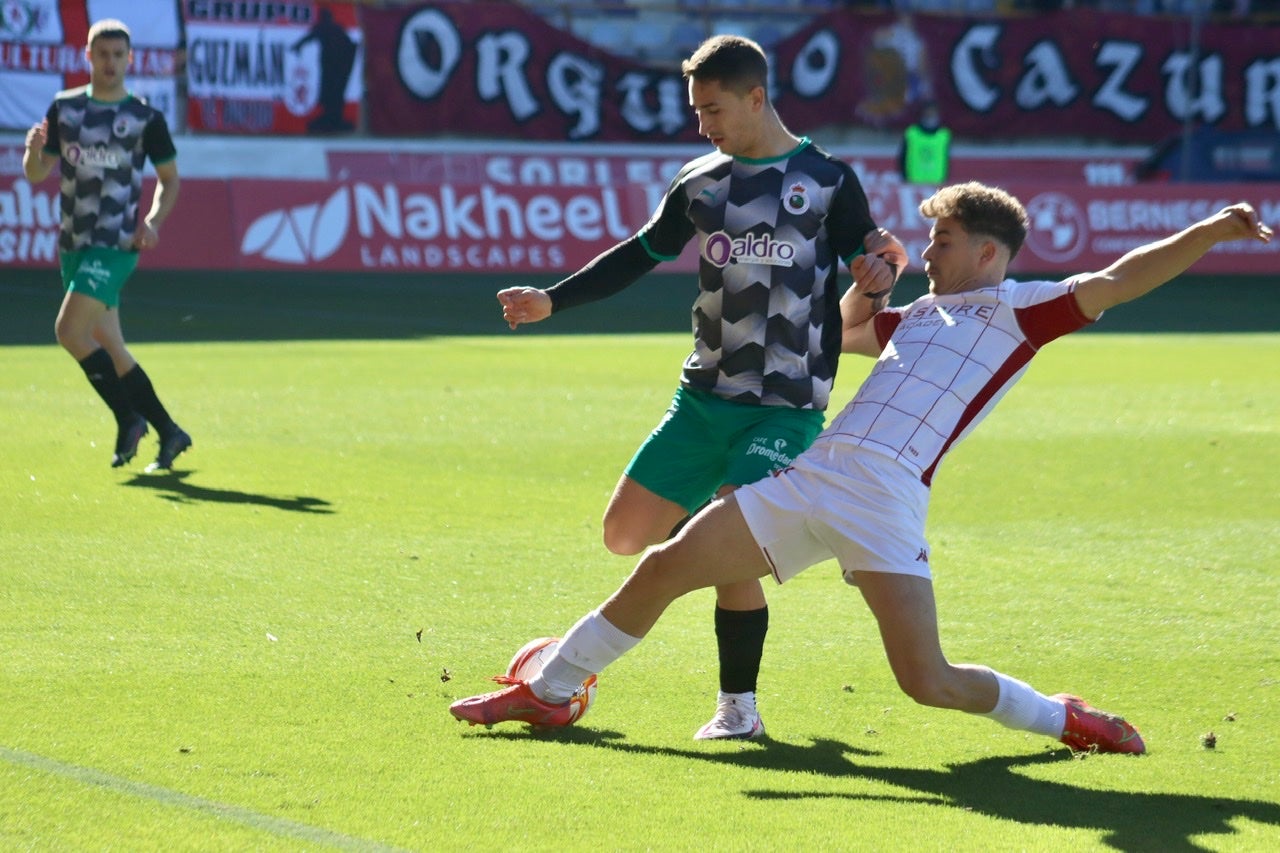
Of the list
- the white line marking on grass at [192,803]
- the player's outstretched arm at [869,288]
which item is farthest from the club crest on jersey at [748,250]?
the white line marking on grass at [192,803]

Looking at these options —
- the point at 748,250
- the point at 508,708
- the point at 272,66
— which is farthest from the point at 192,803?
the point at 272,66

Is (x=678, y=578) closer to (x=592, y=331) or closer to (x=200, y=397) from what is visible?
(x=200, y=397)

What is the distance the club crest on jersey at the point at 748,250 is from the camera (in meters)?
5.24

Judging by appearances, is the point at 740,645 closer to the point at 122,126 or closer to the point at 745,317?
the point at 745,317

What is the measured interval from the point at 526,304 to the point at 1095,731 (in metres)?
2.06

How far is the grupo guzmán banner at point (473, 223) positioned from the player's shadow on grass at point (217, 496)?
11498 millimetres

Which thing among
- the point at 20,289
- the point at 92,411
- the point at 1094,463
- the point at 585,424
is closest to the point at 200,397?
the point at 92,411

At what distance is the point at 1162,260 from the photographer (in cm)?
455

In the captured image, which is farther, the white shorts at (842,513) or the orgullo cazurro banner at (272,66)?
the orgullo cazurro banner at (272,66)

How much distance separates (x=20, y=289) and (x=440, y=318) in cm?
478

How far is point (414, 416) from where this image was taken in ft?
38.8

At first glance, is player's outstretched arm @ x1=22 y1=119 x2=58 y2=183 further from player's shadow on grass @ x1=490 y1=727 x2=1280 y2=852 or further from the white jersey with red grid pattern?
the white jersey with red grid pattern

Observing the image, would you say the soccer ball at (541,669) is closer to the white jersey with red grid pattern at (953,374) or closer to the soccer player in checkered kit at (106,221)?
the white jersey with red grid pattern at (953,374)

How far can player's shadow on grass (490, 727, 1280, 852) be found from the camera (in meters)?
4.35
